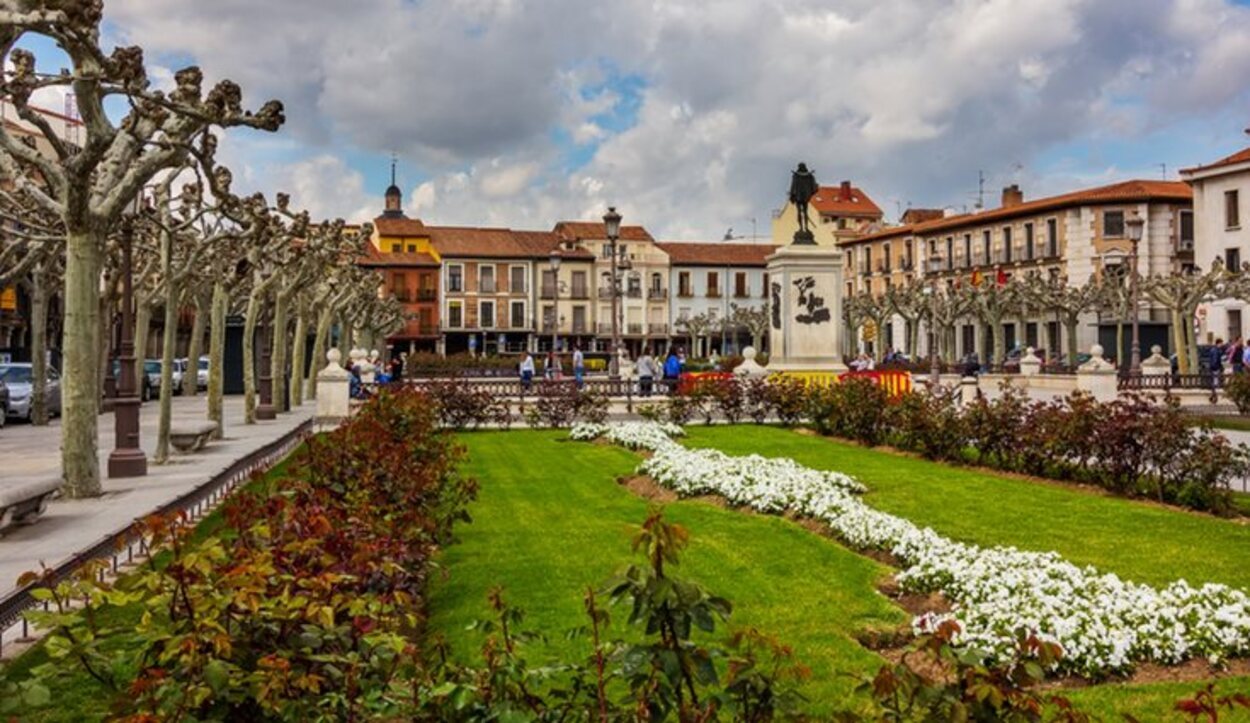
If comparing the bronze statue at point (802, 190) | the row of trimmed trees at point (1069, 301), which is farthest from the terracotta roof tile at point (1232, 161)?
the bronze statue at point (802, 190)

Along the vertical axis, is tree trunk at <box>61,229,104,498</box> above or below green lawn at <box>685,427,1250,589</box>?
above

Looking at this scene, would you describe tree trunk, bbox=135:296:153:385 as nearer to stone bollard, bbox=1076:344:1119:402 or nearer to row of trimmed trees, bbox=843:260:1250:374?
row of trimmed trees, bbox=843:260:1250:374

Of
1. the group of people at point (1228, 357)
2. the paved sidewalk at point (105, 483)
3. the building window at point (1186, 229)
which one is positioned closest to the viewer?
the paved sidewalk at point (105, 483)

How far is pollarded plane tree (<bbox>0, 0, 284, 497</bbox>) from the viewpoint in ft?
36.5

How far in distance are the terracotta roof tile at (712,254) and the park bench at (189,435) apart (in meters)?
75.4

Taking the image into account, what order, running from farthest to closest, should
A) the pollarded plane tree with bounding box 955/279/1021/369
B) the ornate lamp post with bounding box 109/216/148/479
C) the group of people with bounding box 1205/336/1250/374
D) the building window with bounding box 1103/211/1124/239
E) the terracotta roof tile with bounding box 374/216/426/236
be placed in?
the terracotta roof tile with bounding box 374/216/426/236 → the building window with bounding box 1103/211/1124/239 → the pollarded plane tree with bounding box 955/279/1021/369 → the group of people with bounding box 1205/336/1250/374 → the ornate lamp post with bounding box 109/216/148/479

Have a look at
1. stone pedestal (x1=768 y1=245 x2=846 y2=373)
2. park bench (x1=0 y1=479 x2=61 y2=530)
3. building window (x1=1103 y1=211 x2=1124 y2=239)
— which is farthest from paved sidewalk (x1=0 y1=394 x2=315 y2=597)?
building window (x1=1103 y1=211 x2=1124 y2=239)

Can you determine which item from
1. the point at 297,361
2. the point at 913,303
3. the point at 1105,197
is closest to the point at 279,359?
the point at 297,361

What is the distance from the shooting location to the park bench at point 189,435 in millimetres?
17953

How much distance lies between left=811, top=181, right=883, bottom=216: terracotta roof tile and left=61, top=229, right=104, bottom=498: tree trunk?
89869 mm

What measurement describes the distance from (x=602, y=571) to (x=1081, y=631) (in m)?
3.73

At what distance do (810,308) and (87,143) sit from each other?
20.2 m

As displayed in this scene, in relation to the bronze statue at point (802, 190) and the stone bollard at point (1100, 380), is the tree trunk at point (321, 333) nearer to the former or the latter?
the bronze statue at point (802, 190)

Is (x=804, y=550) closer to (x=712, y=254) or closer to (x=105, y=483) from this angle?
(x=105, y=483)
